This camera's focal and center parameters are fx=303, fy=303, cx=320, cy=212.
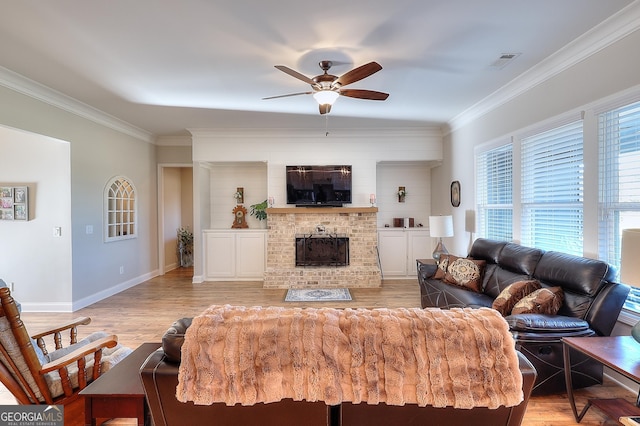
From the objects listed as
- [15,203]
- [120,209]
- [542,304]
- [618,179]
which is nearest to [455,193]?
[618,179]

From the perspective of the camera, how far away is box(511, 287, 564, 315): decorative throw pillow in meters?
2.34

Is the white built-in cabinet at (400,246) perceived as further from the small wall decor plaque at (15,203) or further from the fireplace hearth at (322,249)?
the small wall decor plaque at (15,203)

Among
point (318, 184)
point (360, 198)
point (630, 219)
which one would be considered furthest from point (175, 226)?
point (630, 219)

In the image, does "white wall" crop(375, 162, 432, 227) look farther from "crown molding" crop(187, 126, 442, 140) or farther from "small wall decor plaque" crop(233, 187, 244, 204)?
"small wall decor plaque" crop(233, 187, 244, 204)

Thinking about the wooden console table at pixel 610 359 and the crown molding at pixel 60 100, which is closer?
the wooden console table at pixel 610 359

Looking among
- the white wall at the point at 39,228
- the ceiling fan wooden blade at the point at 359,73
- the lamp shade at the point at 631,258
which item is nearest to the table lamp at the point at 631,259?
the lamp shade at the point at 631,258

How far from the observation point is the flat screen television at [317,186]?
220 inches

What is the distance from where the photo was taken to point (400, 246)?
5.90m

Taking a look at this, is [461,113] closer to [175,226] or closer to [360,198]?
[360,198]

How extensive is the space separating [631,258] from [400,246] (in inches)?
169

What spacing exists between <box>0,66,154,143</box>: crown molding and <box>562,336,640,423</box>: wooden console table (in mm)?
5602

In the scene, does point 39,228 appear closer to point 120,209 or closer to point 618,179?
point 120,209

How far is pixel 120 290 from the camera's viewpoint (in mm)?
5129

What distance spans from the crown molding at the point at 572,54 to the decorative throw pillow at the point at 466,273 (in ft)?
6.76
